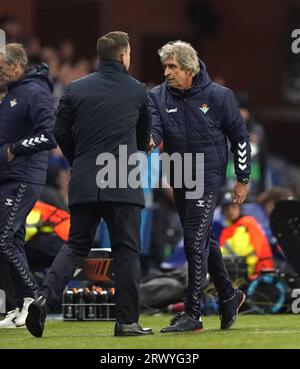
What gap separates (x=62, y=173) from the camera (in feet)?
59.0

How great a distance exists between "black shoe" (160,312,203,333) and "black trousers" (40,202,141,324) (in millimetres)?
552

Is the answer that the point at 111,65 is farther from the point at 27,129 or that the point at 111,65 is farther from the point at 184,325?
the point at 184,325

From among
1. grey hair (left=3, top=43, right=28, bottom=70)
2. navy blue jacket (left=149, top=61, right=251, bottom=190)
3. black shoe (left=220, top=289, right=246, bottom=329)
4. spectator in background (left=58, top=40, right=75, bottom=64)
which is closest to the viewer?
navy blue jacket (left=149, top=61, right=251, bottom=190)

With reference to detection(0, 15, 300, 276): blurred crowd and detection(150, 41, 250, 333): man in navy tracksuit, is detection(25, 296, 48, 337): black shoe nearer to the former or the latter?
detection(150, 41, 250, 333): man in navy tracksuit

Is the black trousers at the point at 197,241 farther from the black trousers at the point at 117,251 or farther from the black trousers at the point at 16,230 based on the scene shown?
the black trousers at the point at 16,230

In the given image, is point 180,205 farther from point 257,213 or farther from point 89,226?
point 257,213

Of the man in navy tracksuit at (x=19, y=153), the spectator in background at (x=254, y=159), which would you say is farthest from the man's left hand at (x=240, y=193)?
the spectator in background at (x=254, y=159)

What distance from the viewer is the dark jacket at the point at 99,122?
10.6 m

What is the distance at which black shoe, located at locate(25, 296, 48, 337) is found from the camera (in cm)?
1052

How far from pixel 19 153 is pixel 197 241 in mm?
1789

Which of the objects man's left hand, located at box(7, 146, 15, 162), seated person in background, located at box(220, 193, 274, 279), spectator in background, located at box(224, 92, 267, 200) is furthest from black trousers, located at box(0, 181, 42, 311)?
spectator in background, located at box(224, 92, 267, 200)

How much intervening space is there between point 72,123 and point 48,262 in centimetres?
359

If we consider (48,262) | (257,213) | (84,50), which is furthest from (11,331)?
(84,50)

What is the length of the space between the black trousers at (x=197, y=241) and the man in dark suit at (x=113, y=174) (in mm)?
625
